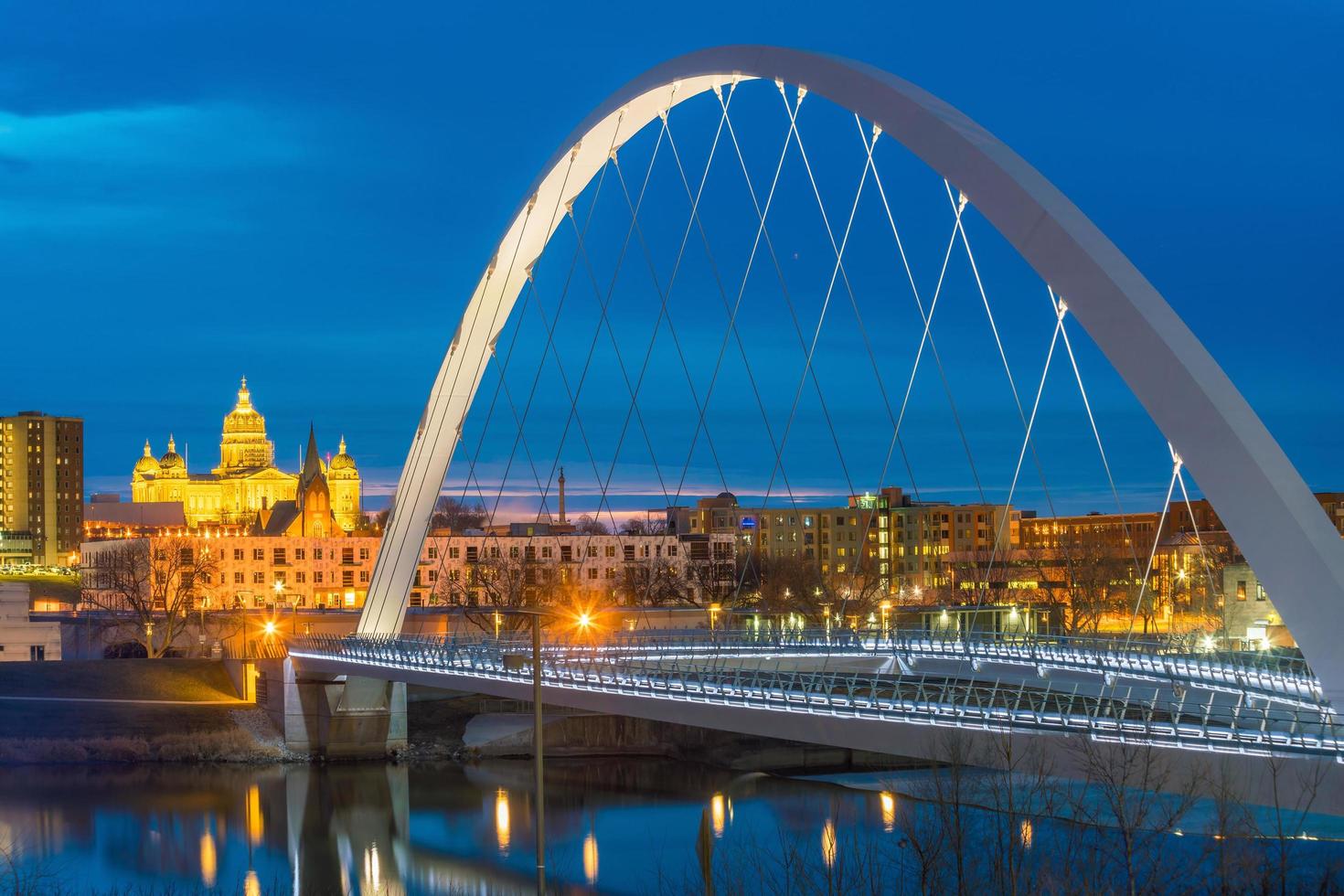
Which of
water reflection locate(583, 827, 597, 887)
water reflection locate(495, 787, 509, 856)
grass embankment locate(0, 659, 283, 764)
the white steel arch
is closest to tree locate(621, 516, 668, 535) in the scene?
grass embankment locate(0, 659, 283, 764)

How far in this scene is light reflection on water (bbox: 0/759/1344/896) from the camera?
36906mm

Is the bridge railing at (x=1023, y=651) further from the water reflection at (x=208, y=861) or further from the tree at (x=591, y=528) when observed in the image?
Result: the tree at (x=591, y=528)

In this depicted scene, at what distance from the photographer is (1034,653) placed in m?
34.6

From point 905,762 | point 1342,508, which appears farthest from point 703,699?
point 1342,508

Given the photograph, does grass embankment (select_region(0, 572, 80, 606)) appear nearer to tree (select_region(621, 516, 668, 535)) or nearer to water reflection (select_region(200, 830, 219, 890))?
tree (select_region(621, 516, 668, 535))

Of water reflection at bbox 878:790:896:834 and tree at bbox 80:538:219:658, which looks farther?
tree at bbox 80:538:219:658

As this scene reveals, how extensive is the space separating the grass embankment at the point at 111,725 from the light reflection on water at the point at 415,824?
1368mm

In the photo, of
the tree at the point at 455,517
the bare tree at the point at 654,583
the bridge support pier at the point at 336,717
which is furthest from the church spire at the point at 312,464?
the bridge support pier at the point at 336,717

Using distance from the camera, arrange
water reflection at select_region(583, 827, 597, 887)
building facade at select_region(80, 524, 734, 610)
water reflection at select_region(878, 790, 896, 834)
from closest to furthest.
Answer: water reflection at select_region(583, 827, 597, 887)
water reflection at select_region(878, 790, 896, 834)
building facade at select_region(80, 524, 734, 610)

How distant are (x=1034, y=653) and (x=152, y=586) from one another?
265ft

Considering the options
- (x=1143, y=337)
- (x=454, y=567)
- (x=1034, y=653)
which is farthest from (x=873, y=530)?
(x=1143, y=337)

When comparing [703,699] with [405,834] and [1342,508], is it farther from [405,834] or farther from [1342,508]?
[1342,508]

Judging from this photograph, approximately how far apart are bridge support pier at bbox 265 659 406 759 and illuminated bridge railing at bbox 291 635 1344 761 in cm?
840

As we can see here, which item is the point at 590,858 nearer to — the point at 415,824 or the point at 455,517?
the point at 415,824
